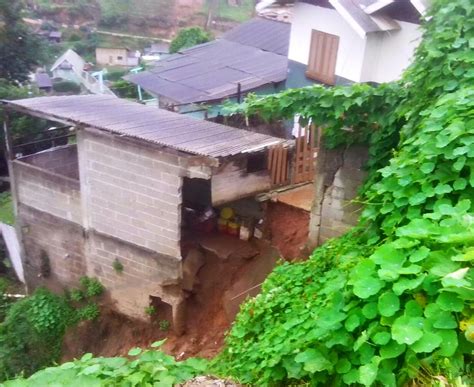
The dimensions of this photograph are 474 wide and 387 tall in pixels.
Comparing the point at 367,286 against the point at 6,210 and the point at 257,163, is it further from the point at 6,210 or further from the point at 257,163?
the point at 6,210

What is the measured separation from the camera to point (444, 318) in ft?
8.71

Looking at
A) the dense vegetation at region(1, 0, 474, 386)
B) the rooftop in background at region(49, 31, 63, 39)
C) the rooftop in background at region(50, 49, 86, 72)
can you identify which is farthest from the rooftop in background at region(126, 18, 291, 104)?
the rooftop in background at region(49, 31, 63, 39)

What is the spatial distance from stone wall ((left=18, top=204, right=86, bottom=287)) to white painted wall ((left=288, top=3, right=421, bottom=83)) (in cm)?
673

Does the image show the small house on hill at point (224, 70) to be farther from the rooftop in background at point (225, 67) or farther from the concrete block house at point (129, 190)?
the concrete block house at point (129, 190)

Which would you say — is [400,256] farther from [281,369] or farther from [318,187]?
[318,187]

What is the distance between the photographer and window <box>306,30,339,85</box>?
12086 mm

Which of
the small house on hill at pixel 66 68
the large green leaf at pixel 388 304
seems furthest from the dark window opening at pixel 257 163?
the small house on hill at pixel 66 68

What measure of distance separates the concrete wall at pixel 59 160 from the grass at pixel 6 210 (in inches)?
113

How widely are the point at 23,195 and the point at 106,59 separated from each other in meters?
28.8

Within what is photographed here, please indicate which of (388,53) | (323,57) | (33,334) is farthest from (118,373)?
(323,57)

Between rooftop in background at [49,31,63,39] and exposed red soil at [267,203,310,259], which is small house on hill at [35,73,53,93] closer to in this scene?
rooftop in background at [49,31,63,39]

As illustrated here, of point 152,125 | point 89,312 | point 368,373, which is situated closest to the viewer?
point 368,373

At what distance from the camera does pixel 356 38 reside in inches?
455

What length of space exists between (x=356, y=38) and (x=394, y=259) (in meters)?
9.46
